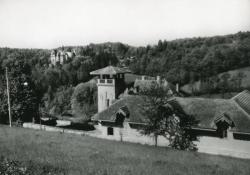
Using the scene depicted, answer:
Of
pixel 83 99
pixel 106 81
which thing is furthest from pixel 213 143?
pixel 83 99

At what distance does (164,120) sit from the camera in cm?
3231

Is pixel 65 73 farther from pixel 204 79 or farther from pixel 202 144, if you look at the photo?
pixel 202 144

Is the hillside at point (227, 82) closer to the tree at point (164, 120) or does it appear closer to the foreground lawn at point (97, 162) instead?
the tree at point (164, 120)

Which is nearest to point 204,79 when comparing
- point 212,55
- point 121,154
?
point 212,55

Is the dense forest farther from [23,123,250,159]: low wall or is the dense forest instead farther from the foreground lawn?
the foreground lawn

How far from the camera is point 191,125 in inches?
1238

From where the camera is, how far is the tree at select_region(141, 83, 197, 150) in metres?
31.1

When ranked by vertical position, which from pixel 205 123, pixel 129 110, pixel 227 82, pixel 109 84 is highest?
pixel 109 84

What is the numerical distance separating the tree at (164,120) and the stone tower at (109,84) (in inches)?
599

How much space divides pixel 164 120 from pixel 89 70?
9085 cm

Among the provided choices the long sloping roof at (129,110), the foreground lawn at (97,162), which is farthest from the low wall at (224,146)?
the long sloping roof at (129,110)

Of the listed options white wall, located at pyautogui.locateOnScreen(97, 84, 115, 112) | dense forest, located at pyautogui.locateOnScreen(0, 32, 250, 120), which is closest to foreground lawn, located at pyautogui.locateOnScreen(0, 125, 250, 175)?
white wall, located at pyautogui.locateOnScreen(97, 84, 115, 112)

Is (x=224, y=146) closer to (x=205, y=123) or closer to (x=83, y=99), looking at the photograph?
(x=205, y=123)

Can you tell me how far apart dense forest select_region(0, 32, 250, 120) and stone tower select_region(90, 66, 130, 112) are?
12210mm
